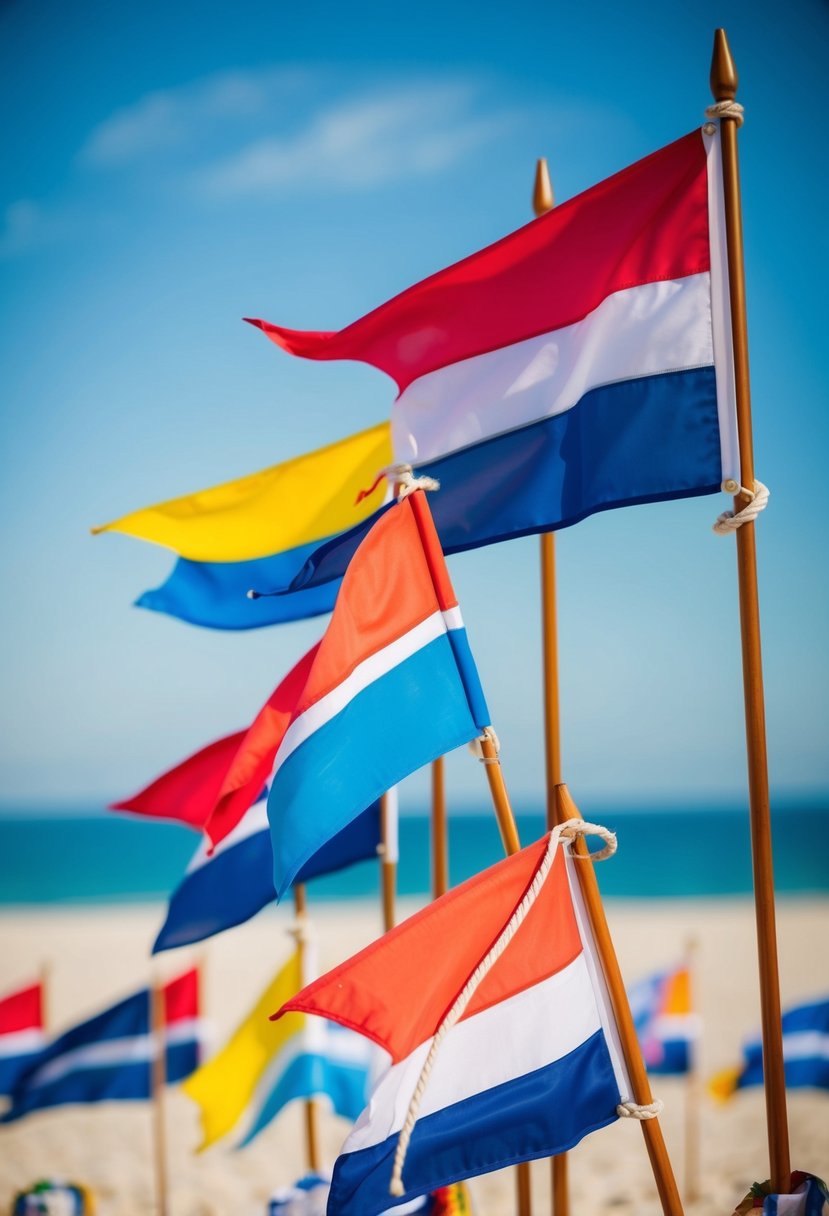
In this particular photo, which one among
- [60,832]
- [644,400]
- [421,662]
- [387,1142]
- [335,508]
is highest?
[60,832]

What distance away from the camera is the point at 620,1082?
172 cm

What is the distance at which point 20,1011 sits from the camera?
3.71 metres

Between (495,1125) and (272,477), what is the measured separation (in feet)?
5.66

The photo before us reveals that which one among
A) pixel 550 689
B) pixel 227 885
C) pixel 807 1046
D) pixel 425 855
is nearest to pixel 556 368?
pixel 550 689

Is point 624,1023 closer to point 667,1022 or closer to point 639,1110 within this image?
point 639,1110

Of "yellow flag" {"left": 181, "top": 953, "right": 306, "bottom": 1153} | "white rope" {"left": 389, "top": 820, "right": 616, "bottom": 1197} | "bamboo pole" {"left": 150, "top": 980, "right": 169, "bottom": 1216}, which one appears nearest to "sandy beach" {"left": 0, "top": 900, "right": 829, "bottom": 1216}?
"bamboo pole" {"left": 150, "top": 980, "right": 169, "bottom": 1216}

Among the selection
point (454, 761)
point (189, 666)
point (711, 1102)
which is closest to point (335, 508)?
point (711, 1102)

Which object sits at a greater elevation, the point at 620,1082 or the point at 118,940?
the point at 118,940

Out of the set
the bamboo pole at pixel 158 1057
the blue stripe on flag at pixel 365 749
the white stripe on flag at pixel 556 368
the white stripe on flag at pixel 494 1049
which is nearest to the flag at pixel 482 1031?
the white stripe on flag at pixel 494 1049

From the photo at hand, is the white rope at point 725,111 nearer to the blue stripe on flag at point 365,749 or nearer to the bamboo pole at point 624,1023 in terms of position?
the blue stripe on flag at point 365,749

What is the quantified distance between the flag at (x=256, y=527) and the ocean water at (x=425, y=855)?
14.8m

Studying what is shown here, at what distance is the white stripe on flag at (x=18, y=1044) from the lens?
146 inches

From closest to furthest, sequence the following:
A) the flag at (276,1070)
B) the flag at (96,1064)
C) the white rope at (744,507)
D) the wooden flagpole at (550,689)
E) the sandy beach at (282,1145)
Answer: the white rope at (744,507), the wooden flagpole at (550,689), the flag at (276,1070), the flag at (96,1064), the sandy beach at (282,1145)

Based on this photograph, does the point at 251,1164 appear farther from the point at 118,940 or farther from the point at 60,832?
the point at 60,832
